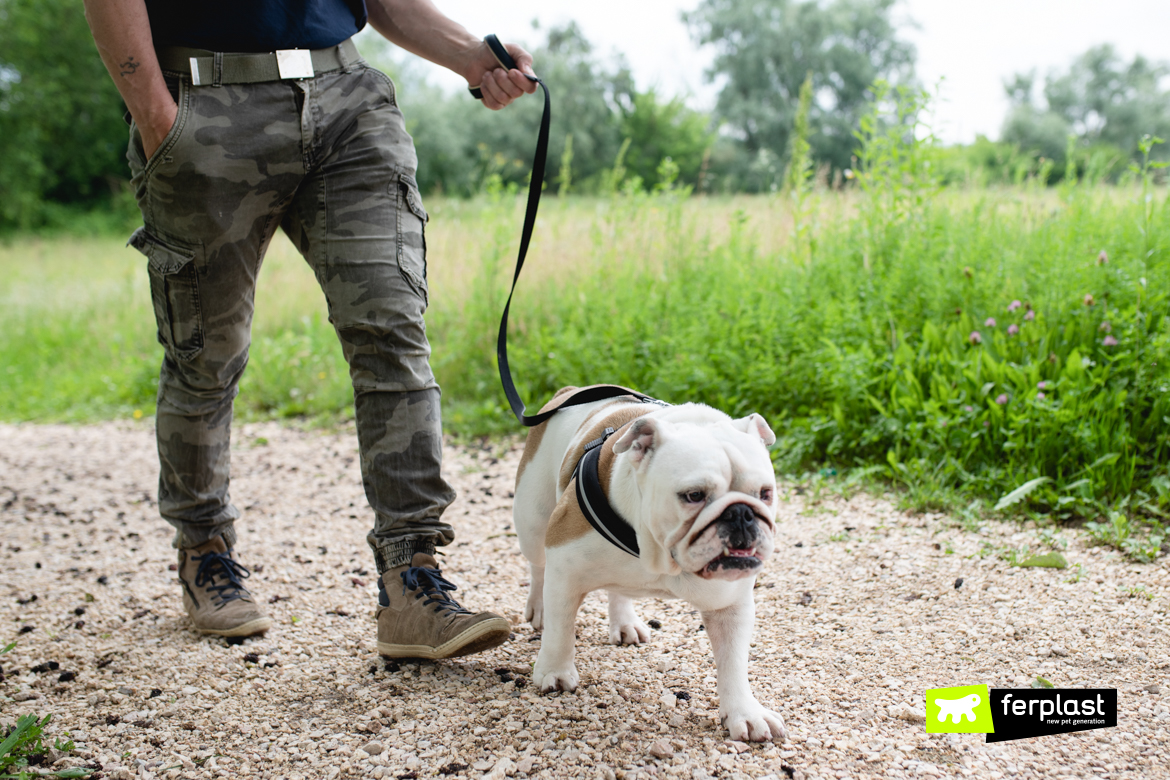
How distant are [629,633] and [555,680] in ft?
1.43

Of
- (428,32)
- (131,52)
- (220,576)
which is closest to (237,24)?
(131,52)

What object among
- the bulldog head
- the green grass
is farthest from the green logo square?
the green grass

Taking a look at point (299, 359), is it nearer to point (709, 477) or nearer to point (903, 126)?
point (903, 126)

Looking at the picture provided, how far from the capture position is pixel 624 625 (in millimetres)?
2586

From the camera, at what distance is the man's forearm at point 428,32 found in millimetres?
2676

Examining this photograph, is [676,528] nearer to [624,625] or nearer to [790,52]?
[624,625]

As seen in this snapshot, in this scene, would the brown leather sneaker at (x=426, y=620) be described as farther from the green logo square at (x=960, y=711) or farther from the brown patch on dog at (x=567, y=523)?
the green logo square at (x=960, y=711)

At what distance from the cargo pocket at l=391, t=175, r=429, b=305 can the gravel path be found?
1.23 m

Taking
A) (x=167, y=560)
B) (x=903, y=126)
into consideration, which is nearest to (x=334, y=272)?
(x=167, y=560)

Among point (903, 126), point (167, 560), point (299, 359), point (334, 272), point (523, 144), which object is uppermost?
point (523, 144)

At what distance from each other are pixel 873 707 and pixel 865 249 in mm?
3333

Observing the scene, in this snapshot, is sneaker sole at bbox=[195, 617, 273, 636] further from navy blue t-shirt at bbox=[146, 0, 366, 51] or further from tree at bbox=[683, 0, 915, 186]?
tree at bbox=[683, 0, 915, 186]

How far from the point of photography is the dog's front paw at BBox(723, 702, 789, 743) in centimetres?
195

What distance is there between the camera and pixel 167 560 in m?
3.63
